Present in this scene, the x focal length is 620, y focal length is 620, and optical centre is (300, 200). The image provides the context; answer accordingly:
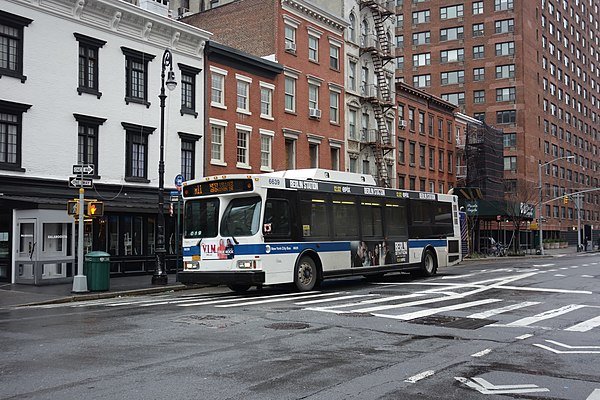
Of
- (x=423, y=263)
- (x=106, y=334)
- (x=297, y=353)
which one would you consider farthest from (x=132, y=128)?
(x=297, y=353)

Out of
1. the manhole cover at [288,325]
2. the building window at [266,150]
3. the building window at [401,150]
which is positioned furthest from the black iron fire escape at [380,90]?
the manhole cover at [288,325]

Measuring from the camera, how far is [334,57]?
1662 inches

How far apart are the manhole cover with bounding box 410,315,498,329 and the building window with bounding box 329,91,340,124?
2973 cm

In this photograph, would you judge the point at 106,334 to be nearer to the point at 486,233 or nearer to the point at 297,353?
the point at 297,353

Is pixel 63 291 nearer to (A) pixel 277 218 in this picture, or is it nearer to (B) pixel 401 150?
(A) pixel 277 218

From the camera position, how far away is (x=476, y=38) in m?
79.1

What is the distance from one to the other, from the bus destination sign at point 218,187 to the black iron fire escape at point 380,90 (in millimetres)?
28150

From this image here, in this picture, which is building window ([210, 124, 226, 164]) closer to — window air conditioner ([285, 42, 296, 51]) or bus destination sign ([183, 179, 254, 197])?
window air conditioner ([285, 42, 296, 51])

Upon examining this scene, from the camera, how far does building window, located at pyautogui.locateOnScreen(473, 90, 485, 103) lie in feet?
260

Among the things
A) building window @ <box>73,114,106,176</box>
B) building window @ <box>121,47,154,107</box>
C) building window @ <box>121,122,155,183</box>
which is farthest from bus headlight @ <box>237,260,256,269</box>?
building window @ <box>121,47,154,107</box>

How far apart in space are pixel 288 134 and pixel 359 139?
8947 millimetres

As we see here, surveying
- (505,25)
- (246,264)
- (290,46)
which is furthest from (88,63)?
(505,25)

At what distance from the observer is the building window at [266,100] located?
116 ft

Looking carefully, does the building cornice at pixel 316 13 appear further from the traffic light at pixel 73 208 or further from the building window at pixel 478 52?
the building window at pixel 478 52
